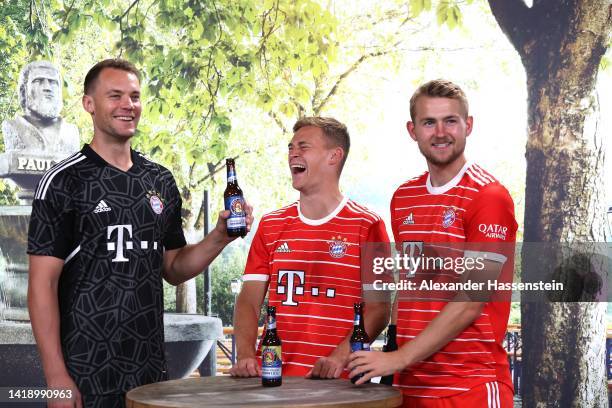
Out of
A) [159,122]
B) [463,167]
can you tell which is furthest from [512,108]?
[463,167]

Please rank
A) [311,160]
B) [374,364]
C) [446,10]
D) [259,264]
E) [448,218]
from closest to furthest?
[374,364] → [448,218] → [259,264] → [311,160] → [446,10]

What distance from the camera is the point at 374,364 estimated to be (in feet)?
8.50

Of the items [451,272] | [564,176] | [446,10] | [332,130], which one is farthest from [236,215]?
[446,10]

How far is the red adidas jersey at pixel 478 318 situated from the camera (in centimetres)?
265

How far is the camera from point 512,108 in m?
5.64

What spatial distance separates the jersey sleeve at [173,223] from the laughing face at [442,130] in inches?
39.3

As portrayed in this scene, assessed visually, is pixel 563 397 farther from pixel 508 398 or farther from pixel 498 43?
pixel 508 398

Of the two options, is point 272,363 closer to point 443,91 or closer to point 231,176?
point 231,176

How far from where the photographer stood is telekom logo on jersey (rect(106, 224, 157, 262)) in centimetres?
298

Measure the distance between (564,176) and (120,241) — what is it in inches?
135

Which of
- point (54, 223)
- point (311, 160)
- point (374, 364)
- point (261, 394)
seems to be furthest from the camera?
point (311, 160)

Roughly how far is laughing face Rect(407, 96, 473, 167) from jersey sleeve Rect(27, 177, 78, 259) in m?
1.24

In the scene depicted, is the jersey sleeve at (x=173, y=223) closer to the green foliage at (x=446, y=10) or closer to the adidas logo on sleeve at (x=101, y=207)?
the adidas logo on sleeve at (x=101, y=207)

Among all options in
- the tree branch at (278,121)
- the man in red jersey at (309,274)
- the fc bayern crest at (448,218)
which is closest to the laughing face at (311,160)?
the man in red jersey at (309,274)
